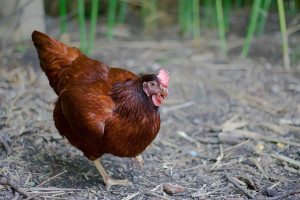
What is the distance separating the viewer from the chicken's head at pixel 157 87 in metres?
2.43

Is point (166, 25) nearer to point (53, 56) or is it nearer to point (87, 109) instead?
point (53, 56)

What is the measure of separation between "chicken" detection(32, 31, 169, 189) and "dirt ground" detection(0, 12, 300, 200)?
1.16ft

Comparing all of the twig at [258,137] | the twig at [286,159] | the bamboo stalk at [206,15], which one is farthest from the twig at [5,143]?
the bamboo stalk at [206,15]

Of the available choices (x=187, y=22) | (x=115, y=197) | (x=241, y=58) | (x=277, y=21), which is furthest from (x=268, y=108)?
(x=277, y=21)

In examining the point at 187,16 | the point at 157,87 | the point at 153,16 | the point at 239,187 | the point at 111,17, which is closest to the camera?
the point at 157,87

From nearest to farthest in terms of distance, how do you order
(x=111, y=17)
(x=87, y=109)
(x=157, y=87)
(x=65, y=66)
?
1. (x=157, y=87)
2. (x=87, y=109)
3. (x=65, y=66)
4. (x=111, y=17)

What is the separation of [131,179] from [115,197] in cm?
33

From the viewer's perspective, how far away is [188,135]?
369cm

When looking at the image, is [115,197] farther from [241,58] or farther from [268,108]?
[241,58]

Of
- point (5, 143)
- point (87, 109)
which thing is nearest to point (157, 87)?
point (87, 109)

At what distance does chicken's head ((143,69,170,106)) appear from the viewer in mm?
2432

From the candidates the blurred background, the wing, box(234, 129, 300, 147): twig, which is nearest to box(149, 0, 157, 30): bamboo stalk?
the blurred background

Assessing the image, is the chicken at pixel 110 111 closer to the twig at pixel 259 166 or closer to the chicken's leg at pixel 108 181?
the chicken's leg at pixel 108 181

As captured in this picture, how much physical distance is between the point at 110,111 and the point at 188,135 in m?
1.35
